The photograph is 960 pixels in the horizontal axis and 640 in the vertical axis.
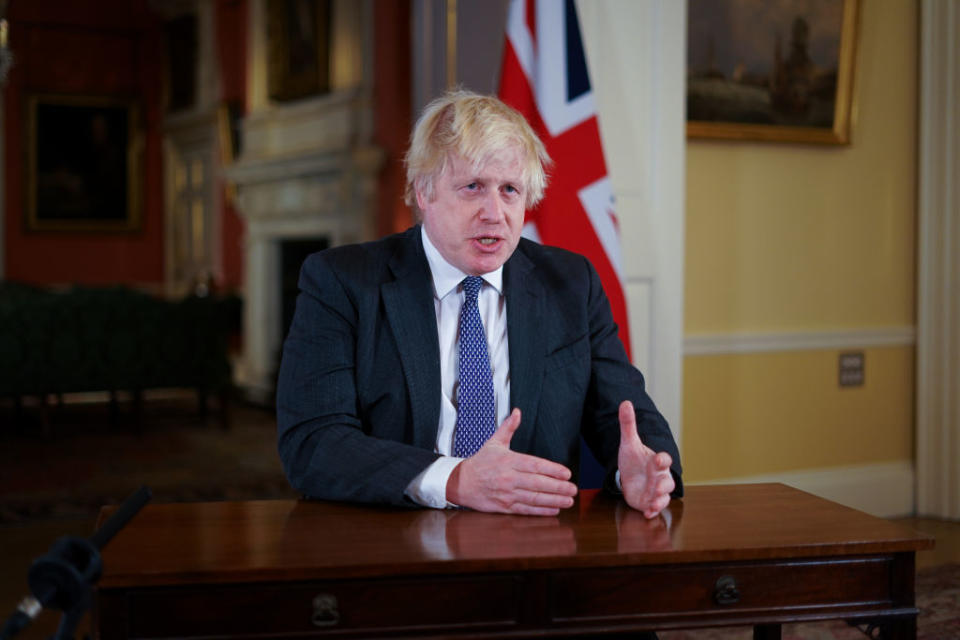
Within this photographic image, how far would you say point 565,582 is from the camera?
146cm

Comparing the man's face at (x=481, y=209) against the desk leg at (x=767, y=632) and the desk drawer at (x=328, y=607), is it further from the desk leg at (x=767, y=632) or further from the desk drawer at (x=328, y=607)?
the desk leg at (x=767, y=632)

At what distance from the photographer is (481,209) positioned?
1903 millimetres

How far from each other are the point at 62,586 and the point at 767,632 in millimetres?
1377

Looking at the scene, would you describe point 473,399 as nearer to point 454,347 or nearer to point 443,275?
point 454,347

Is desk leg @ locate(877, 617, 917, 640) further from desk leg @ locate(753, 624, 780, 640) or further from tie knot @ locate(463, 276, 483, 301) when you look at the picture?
tie knot @ locate(463, 276, 483, 301)

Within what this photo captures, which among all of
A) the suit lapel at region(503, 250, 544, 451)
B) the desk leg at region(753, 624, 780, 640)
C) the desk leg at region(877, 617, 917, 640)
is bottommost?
the desk leg at region(753, 624, 780, 640)

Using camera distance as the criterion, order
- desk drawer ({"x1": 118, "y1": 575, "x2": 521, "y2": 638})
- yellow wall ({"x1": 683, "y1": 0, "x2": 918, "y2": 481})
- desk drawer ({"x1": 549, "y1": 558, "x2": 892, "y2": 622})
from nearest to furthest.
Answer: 1. desk drawer ({"x1": 118, "y1": 575, "x2": 521, "y2": 638})
2. desk drawer ({"x1": 549, "y1": 558, "x2": 892, "y2": 622})
3. yellow wall ({"x1": 683, "y1": 0, "x2": 918, "y2": 481})

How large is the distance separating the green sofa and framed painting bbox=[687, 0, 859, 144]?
3968 millimetres

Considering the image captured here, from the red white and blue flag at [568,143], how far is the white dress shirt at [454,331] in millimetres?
1306

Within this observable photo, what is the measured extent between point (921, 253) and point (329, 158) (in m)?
4.29

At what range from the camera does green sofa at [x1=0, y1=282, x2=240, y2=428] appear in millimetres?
6422

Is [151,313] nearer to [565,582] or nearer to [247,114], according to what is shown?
[247,114]

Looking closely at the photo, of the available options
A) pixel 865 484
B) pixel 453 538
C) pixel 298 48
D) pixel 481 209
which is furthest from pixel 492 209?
pixel 298 48

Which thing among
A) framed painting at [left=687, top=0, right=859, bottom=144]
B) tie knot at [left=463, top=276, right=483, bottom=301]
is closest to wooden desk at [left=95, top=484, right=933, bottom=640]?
tie knot at [left=463, top=276, right=483, bottom=301]
